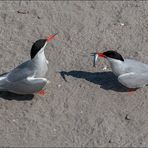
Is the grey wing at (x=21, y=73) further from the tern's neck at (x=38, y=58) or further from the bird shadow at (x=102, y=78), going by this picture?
the bird shadow at (x=102, y=78)

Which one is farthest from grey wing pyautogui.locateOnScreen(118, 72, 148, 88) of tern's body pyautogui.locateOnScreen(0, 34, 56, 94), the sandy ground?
tern's body pyautogui.locateOnScreen(0, 34, 56, 94)

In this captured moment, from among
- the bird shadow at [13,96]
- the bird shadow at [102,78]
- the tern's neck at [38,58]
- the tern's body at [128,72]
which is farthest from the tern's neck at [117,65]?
the bird shadow at [13,96]

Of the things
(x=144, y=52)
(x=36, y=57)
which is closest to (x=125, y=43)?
(x=144, y=52)

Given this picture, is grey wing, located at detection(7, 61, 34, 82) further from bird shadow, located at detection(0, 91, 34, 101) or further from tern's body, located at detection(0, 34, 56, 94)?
bird shadow, located at detection(0, 91, 34, 101)

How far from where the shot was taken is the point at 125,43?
707 cm

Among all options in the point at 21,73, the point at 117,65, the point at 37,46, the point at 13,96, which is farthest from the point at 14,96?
the point at 117,65

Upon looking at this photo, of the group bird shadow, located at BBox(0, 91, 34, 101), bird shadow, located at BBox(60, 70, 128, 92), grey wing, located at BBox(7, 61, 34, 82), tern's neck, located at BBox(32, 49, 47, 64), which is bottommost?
bird shadow, located at BBox(0, 91, 34, 101)

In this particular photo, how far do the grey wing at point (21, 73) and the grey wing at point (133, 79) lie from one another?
1109 millimetres

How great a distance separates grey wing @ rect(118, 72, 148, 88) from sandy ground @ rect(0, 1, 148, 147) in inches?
7.0

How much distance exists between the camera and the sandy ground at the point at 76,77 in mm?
5801

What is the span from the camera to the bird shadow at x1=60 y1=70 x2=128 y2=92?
6411 millimetres

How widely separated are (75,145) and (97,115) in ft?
1.78

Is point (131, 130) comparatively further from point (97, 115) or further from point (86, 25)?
point (86, 25)

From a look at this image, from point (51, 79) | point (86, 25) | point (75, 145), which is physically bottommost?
point (75, 145)
